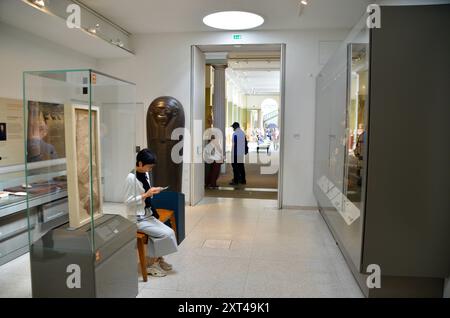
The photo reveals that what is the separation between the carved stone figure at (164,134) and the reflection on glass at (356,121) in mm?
3246

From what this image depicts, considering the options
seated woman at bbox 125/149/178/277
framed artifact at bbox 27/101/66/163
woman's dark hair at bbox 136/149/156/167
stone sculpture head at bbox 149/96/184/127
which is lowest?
seated woman at bbox 125/149/178/277

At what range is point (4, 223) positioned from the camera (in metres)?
3.54

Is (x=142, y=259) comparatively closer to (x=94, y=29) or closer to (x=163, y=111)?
(x=163, y=111)

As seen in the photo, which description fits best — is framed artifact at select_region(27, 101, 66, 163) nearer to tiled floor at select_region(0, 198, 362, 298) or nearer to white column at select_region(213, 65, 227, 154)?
tiled floor at select_region(0, 198, 362, 298)

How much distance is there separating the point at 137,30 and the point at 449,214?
538 cm

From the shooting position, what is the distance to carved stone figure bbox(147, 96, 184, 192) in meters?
5.77

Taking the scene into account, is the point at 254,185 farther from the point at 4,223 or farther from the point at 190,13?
the point at 4,223

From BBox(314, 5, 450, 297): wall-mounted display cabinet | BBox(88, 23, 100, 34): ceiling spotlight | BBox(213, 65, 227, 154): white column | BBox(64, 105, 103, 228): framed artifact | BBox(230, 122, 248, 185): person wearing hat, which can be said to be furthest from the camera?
BBox(213, 65, 227, 154): white column

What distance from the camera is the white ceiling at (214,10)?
15.1 ft

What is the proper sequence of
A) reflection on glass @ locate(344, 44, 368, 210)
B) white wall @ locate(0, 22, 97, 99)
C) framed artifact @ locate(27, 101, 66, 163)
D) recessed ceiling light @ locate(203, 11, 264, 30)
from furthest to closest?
recessed ceiling light @ locate(203, 11, 264, 30), white wall @ locate(0, 22, 97, 99), reflection on glass @ locate(344, 44, 368, 210), framed artifact @ locate(27, 101, 66, 163)

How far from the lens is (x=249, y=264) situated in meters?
3.62

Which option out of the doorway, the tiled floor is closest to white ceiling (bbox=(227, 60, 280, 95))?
the doorway

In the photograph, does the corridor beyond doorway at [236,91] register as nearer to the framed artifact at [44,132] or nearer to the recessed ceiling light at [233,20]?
the recessed ceiling light at [233,20]

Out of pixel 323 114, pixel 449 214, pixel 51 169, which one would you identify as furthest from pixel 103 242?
pixel 323 114
